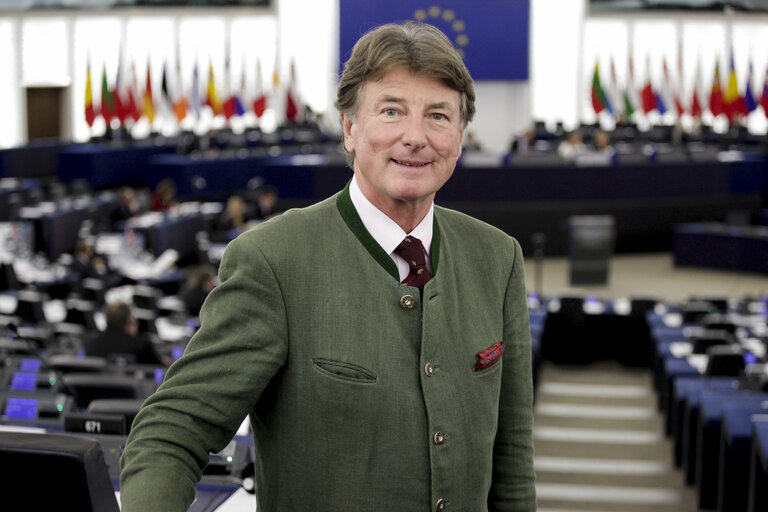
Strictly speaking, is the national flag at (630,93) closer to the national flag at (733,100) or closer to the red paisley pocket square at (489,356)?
the national flag at (733,100)

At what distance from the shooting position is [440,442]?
158 centimetres

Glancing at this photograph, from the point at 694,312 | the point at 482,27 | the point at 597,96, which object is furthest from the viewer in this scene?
the point at 482,27

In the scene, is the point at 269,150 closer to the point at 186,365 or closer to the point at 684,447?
the point at 684,447

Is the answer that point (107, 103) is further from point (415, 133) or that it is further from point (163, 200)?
point (415, 133)

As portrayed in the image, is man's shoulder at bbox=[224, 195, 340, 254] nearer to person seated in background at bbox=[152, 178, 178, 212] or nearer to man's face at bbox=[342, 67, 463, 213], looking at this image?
man's face at bbox=[342, 67, 463, 213]

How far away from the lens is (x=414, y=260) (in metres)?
1.65

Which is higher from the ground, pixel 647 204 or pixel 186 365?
pixel 186 365

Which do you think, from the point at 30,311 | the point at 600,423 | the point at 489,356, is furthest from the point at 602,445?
the point at 489,356

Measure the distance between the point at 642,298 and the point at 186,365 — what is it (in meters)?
10.2

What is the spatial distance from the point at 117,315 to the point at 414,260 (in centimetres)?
595

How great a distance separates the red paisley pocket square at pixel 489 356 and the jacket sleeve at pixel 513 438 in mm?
55

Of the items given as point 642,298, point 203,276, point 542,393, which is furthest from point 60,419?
point 642,298

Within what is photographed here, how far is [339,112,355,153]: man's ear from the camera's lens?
5.41 feet

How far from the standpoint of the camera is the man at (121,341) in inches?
287
